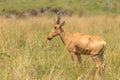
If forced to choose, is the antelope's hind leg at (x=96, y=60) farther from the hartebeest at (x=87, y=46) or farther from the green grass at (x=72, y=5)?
the green grass at (x=72, y=5)

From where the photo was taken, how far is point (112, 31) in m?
16.2

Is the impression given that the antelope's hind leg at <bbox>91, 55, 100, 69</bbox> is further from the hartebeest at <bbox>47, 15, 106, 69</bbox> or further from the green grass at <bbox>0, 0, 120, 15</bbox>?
the green grass at <bbox>0, 0, 120, 15</bbox>

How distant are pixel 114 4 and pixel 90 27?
1345 centimetres

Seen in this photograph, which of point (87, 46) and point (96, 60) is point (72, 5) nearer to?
point (87, 46)

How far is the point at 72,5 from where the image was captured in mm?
28828

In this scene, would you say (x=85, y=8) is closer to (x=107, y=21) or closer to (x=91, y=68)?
(x=107, y=21)

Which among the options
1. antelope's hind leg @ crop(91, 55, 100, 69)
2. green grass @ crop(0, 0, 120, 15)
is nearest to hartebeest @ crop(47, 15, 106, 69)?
antelope's hind leg @ crop(91, 55, 100, 69)

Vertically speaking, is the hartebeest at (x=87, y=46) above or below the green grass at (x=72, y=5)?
above

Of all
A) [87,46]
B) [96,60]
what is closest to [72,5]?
[87,46]

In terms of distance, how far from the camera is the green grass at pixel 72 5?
2738cm

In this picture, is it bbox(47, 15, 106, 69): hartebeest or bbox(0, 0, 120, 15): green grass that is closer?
bbox(47, 15, 106, 69): hartebeest

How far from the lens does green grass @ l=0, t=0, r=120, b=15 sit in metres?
27.4

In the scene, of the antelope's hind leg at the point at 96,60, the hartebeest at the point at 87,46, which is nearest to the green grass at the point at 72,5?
the hartebeest at the point at 87,46

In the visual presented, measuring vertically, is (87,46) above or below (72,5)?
above
